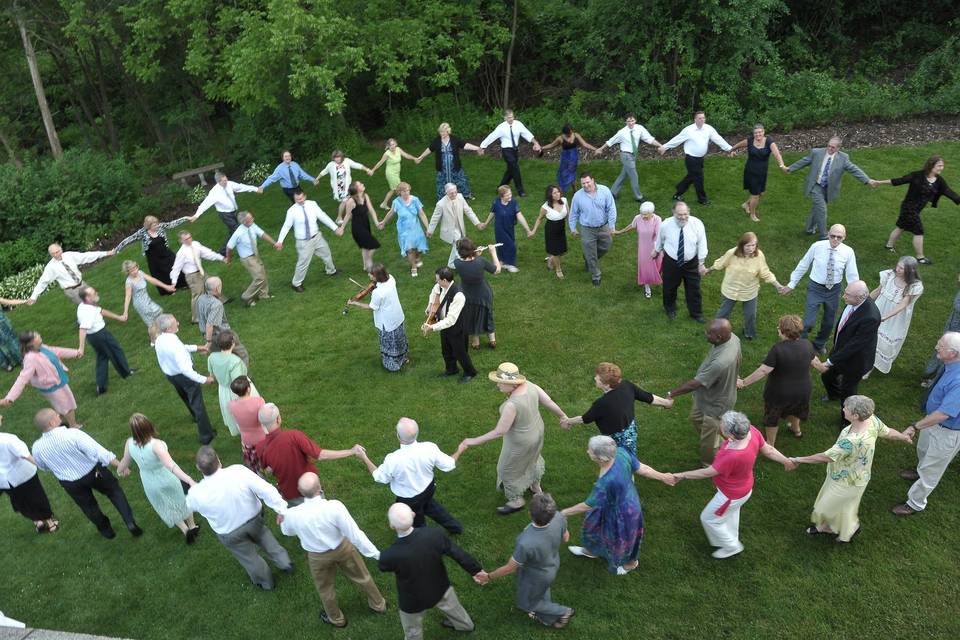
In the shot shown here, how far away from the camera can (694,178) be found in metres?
13.5

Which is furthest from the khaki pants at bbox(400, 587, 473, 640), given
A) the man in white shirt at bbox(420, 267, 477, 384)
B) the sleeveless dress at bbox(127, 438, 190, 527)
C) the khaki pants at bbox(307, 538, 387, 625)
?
Answer: the man in white shirt at bbox(420, 267, 477, 384)

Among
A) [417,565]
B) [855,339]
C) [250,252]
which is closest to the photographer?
[417,565]

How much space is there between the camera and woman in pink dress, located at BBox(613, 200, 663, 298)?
10.5 meters

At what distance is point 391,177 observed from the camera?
1464 cm

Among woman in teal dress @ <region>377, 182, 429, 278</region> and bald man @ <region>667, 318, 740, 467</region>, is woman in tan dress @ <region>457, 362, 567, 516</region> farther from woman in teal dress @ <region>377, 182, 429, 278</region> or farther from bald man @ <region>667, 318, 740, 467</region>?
woman in teal dress @ <region>377, 182, 429, 278</region>

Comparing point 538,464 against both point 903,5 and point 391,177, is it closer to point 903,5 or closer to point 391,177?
point 391,177

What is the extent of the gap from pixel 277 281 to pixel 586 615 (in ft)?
30.5

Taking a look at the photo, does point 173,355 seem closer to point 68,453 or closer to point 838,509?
point 68,453

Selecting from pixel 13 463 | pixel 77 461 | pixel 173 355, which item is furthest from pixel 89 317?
pixel 77 461

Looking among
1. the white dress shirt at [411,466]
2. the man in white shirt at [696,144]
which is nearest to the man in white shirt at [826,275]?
the man in white shirt at [696,144]

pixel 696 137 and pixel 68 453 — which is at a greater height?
pixel 696 137

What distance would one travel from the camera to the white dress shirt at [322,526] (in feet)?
17.7

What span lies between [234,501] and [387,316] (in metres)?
3.86

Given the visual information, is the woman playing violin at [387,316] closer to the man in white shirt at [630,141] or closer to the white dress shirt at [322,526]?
the white dress shirt at [322,526]
